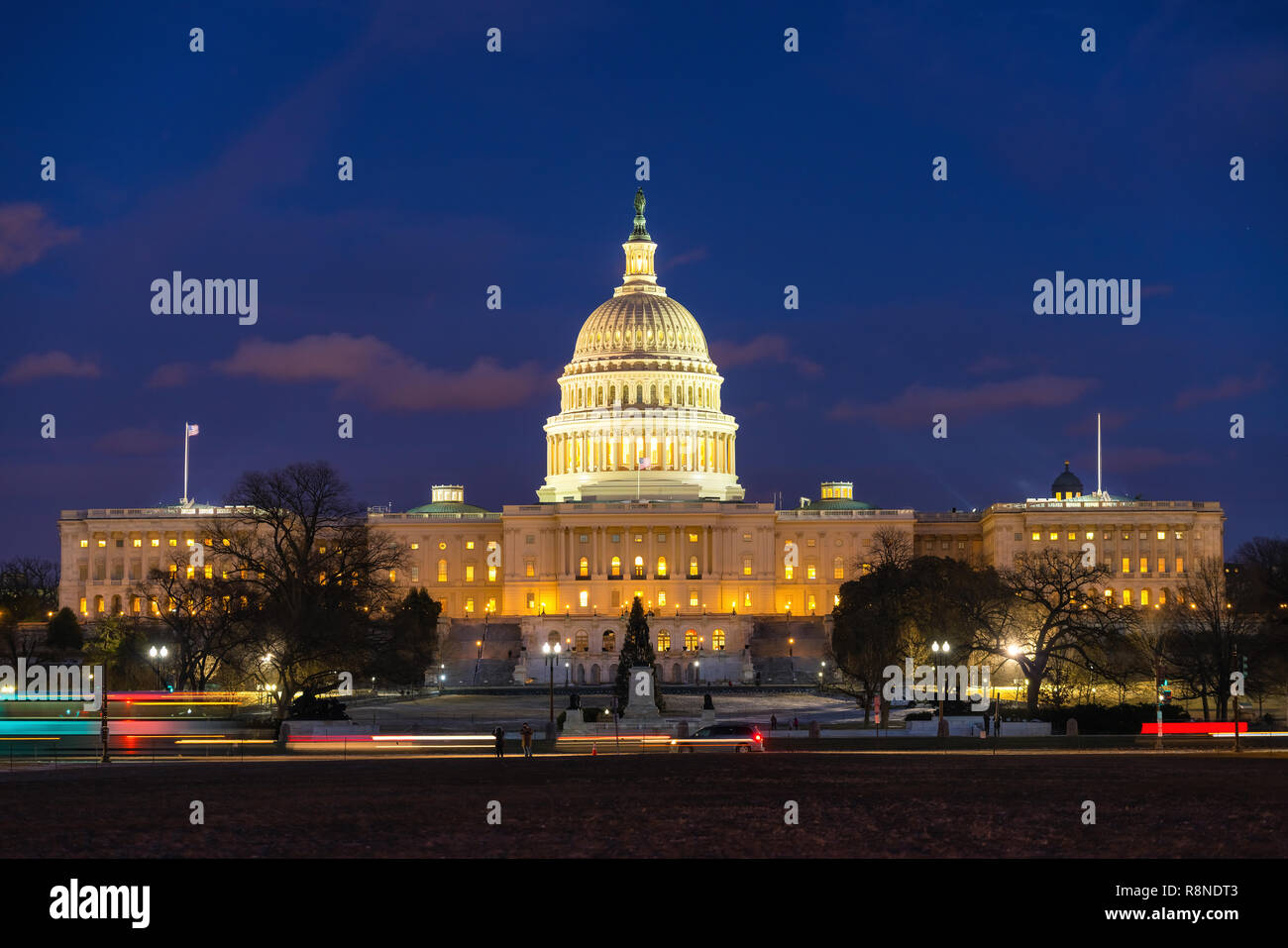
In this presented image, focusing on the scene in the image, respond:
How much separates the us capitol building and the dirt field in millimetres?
106258

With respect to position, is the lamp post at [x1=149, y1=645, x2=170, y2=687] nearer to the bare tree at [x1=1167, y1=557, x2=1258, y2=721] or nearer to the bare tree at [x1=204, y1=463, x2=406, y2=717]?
the bare tree at [x1=204, y1=463, x2=406, y2=717]

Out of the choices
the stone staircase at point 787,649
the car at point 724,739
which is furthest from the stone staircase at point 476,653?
the car at point 724,739

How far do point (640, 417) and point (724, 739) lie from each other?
122 m

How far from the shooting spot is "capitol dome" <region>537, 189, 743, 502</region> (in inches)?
7525

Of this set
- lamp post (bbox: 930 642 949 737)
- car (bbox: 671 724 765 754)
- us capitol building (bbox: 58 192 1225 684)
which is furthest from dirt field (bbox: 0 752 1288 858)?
us capitol building (bbox: 58 192 1225 684)

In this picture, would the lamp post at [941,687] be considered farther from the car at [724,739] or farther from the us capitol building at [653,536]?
the us capitol building at [653,536]

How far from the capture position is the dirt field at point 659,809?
3606 centimetres

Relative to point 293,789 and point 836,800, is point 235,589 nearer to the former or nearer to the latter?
point 293,789

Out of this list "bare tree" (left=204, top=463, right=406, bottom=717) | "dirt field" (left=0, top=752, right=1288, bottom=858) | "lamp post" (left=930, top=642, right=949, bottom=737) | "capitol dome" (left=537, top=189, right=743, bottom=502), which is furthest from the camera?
"capitol dome" (left=537, top=189, right=743, bottom=502)

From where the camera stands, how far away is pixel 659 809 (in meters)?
41.7

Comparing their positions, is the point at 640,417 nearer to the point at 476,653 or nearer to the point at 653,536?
the point at 653,536

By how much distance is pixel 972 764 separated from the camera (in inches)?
2165

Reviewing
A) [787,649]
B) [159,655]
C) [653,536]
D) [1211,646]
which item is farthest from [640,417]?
[1211,646]
